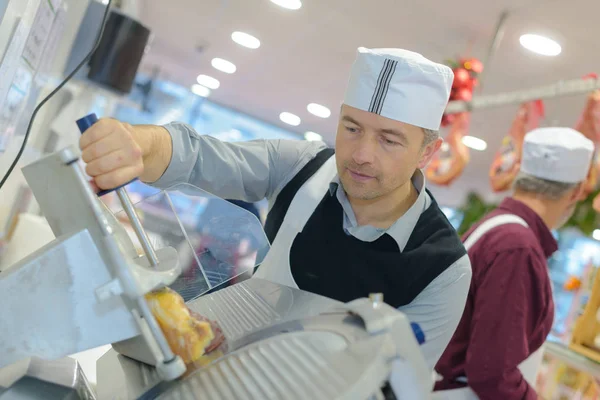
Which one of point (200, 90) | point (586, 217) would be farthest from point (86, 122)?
point (200, 90)

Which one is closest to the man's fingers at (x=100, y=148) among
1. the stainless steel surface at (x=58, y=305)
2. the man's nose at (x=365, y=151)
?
the stainless steel surface at (x=58, y=305)

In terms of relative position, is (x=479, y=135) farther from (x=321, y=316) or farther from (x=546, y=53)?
(x=321, y=316)

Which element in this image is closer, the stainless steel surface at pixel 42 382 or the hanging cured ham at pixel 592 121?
the stainless steel surface at pixel 42 382

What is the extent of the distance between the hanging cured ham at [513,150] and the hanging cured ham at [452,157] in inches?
11.0

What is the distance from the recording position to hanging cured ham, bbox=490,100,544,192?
10.4 feet

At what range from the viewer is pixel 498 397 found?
1597 mm

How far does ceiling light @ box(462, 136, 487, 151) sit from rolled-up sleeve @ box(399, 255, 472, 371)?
4764 mm

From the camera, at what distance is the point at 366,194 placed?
1.18 meters

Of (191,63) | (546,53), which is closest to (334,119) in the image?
(191,63)

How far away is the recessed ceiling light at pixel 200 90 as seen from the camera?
8085 mm

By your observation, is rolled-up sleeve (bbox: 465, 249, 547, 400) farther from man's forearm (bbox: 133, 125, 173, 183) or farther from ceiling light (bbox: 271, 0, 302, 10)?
ceiling light (bbox: 271, 0, 302, 10)

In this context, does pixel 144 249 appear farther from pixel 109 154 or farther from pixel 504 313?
pixel 504 313

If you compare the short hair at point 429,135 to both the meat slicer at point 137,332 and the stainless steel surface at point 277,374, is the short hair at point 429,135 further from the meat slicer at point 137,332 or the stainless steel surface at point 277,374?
the stainless steel surface at point 277,374

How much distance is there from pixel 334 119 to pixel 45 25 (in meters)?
5.89
